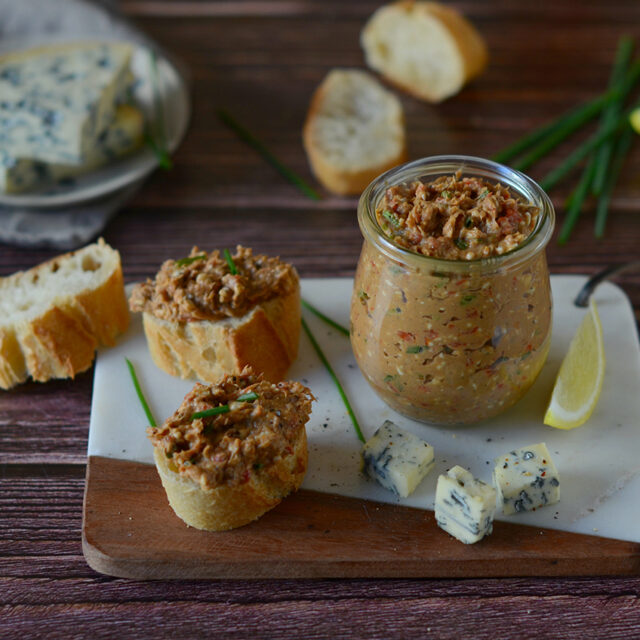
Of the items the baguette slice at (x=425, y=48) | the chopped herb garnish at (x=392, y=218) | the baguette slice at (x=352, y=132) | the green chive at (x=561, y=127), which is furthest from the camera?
the baguette slice at (x=425, y=48)

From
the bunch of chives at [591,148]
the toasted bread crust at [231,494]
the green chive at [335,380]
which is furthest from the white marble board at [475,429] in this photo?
the bunch of chives at [591,148]

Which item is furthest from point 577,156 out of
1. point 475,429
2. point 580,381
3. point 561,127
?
point 475,429

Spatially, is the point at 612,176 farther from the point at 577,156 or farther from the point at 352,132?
the point at 352,132

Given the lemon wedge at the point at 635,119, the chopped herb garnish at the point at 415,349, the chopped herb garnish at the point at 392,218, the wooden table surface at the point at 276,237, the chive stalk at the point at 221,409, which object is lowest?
the wooden table surface at the point at 276,237

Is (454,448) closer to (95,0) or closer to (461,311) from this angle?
(461,311)

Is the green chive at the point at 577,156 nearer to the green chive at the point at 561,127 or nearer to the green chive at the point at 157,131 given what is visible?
the green chive at the point at 561,127

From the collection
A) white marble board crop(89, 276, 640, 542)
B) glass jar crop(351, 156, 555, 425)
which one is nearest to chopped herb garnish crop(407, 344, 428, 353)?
glass jar crop(351, 156, 555, 425)
